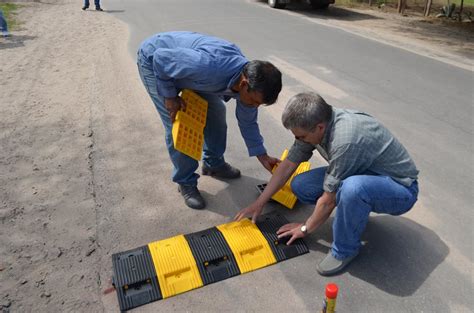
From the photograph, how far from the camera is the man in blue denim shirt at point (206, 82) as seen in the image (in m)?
2.51

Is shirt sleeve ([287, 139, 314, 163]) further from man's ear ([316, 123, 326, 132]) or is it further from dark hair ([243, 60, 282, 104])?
dark hair ([243, 60, 282, 104])

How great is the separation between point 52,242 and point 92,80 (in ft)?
12.7

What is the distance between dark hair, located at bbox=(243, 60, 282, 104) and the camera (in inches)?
96.0

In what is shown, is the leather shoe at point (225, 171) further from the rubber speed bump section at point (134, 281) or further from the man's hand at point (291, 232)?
the rubber speed bump section at point (134, 281)

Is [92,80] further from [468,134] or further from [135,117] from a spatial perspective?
[468,134]

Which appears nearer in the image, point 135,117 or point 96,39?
point 135,117

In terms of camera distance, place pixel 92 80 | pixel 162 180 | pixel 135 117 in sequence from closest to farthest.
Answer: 1. pixel 162 180
2. pixel 135 117
3. pixel 92 80

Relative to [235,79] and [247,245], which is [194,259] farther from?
[235,79]

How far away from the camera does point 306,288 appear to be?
2.47m

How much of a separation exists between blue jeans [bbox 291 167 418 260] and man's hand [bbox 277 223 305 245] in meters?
0.25

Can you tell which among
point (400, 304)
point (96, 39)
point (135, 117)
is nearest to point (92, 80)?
point (135, 117)

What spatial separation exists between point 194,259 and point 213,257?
0.12m

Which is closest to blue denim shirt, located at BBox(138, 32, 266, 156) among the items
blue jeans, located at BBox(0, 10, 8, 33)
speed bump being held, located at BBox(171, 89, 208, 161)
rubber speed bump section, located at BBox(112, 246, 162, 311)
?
speed bump being held, located at BBox(171, 89, 208, 161)

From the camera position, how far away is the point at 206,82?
2691mm
